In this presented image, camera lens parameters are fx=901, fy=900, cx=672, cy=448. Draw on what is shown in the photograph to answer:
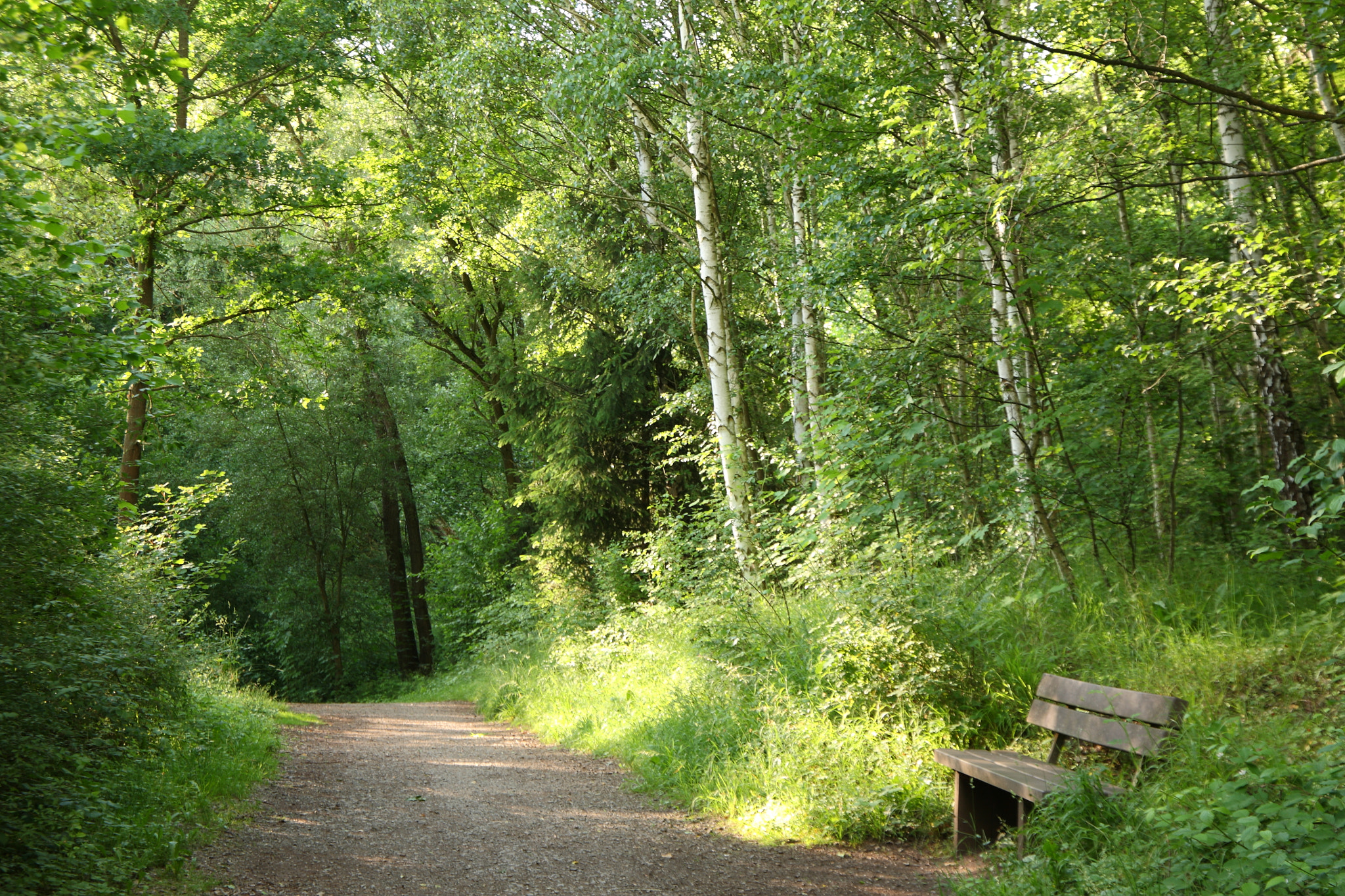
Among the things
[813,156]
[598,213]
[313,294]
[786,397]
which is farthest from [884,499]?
[313,294]

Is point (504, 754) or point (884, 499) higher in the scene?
point (884, 499)

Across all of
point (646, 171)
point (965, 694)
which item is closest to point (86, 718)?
point (965, 694)

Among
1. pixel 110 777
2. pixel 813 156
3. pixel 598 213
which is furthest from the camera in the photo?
pixel 598 213

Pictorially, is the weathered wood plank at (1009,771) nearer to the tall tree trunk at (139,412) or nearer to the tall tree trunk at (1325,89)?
the tall tree trunk at (1325,89)

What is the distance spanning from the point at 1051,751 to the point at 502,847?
352 centimetres

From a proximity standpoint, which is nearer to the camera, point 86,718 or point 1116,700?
point 1116,700

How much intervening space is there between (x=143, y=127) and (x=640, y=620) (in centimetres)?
837

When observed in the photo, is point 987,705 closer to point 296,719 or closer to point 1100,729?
point 1100,729

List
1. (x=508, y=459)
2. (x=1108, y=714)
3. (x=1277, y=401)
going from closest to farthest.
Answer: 1. (x=1108, y=714)
2. (x=1277, y=401)
3. (x=508, y=459)

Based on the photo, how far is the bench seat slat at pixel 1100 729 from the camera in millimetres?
4543

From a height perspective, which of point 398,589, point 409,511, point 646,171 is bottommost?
point 398,589

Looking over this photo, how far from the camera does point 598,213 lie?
48.0ft

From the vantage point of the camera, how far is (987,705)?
20.0 ft

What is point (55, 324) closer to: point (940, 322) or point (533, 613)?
point (940, 322)
